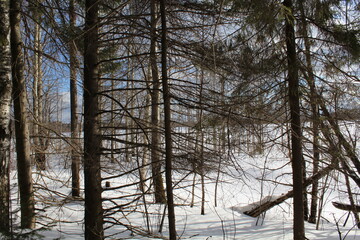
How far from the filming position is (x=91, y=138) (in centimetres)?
355

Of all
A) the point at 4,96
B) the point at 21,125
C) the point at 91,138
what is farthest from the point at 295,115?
the point at 21,125

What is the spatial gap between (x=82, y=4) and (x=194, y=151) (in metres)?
2.98

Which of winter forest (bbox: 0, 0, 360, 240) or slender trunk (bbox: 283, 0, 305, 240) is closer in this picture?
winter forest (bbox: 0, 0, 360, 240)

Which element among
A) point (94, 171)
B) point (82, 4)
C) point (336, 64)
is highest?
point (82, 4)

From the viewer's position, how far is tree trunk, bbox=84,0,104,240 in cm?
349

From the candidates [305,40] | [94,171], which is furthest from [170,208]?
[305,40]

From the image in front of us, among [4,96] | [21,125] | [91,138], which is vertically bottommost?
[91,138]

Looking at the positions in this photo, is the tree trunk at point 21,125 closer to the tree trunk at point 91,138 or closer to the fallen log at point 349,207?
the tree trunk at point 91,138

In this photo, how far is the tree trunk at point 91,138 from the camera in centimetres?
349

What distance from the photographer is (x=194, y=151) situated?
331 cm

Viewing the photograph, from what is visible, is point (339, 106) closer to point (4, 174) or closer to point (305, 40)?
point (305, 40)

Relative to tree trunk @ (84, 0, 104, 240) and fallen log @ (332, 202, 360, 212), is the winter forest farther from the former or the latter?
fallen log @ (332, 202, 360, 212)

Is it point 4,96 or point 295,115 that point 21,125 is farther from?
point 295,115

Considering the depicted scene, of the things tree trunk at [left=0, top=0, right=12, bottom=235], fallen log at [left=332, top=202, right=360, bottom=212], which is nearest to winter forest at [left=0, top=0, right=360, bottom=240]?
tree trunk at [left=0, top=0, right=12, bottom=235]
